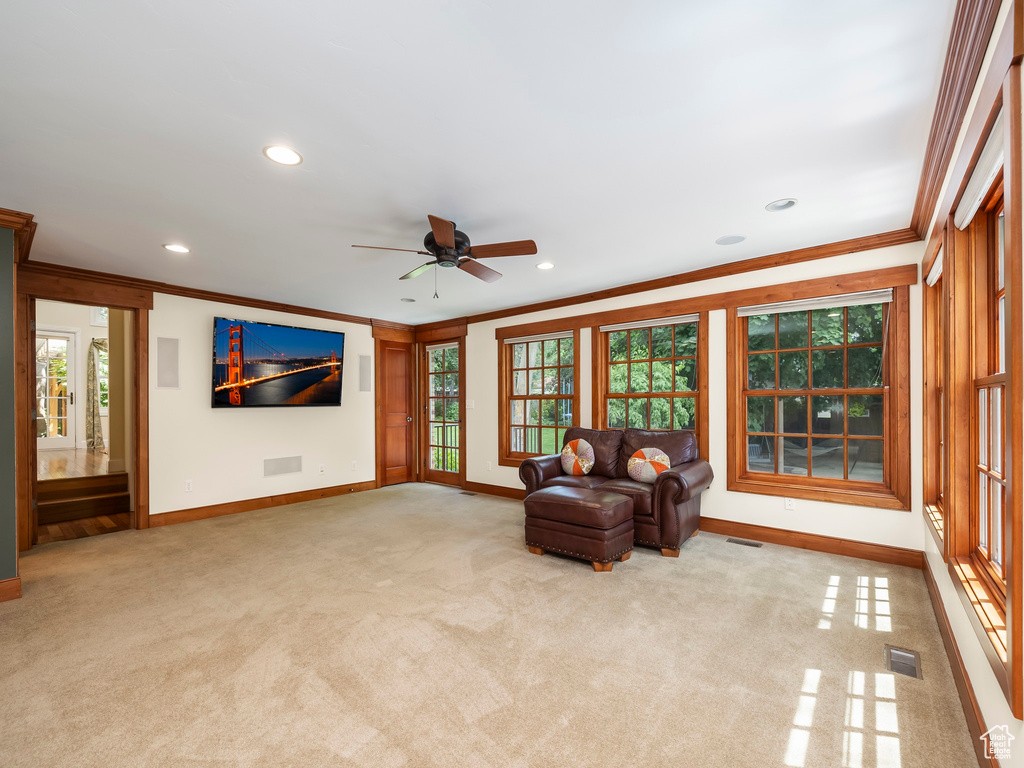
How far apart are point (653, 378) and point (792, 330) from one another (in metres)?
1.33

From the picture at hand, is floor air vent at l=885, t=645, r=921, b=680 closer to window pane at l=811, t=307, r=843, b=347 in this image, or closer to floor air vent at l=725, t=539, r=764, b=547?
floor air vent at l=725, t=539, r=764, b=547

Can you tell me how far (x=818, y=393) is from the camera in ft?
12.8

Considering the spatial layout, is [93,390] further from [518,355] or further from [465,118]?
[465,118]

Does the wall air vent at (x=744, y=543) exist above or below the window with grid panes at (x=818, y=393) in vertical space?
below

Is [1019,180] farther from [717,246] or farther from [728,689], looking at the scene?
[717,246]

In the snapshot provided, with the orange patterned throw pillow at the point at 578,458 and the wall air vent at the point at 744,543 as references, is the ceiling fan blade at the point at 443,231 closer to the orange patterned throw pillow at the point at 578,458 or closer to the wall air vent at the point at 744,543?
the orange patterned throw pillow at the point at 578,458

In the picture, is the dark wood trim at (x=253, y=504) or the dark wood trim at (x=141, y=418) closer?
the dark wood trim at (x=141, y=418)

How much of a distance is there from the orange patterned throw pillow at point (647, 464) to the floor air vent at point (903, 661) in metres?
1.87

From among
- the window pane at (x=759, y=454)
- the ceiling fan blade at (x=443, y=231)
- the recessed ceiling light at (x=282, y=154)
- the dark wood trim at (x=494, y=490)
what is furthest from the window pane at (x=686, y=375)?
the recessed ceiling light at (x=282, y=154)

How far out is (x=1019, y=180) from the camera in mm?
1245

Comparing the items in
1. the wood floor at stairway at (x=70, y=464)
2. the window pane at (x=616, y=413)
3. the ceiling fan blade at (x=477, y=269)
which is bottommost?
the wood floor at stairway at (x=70, y=464)

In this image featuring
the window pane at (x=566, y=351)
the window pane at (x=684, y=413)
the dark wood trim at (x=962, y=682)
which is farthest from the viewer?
the window pane at (x=566, y=351)

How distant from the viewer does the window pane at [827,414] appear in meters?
3.85

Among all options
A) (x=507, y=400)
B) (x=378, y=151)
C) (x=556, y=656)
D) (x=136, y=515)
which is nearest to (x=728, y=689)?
(x=556, y=656)
